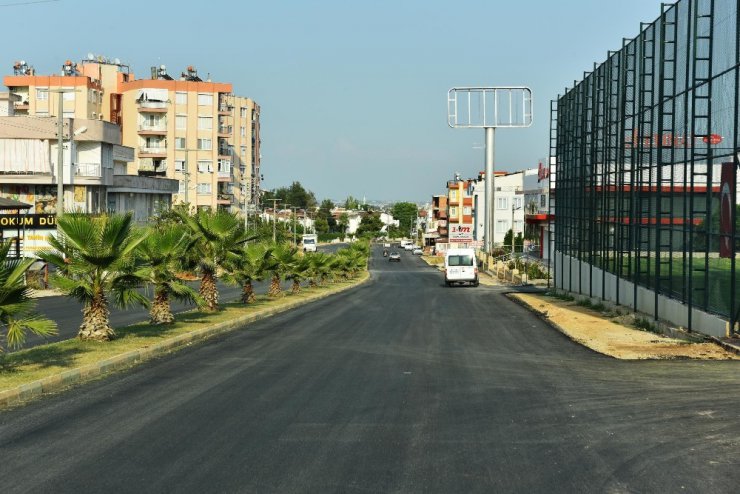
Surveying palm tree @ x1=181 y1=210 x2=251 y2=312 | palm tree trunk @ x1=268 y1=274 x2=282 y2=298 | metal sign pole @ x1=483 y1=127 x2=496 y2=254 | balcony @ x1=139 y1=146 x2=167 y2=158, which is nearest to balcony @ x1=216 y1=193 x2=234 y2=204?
balcony @ x1=139 y1=146 x2=167 y2=158

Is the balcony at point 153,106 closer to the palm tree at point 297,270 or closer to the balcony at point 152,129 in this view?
the balcony at point 152,129

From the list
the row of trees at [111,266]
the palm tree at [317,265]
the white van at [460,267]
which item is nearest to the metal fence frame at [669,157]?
the row of trees at [111,266]

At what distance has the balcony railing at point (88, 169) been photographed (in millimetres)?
64688

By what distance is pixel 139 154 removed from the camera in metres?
98.6

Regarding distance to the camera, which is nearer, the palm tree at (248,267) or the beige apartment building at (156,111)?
the palm tree at (248,267)

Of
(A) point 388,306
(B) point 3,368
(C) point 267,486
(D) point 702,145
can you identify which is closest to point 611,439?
(C) point 267,486

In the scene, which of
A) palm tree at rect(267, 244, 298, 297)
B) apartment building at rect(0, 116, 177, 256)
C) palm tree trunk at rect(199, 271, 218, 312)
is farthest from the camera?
apartment building at rect(0, 116, 177, 256)

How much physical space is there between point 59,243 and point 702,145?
1473 cm

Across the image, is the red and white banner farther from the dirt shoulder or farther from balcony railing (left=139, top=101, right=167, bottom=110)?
the dirt shoulder

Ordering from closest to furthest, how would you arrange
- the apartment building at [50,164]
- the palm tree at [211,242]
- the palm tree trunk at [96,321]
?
the palm tree trunk at [96,321] < the palm tree at [211,242] < the apartment building at [50,164]

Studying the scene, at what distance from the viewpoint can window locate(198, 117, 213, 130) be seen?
336 feet

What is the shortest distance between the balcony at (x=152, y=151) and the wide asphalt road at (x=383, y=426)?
277ft

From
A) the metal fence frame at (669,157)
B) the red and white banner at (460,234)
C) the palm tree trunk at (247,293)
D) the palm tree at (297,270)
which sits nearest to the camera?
the metal fence frame at (669,157)

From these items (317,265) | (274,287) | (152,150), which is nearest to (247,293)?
(274,287)
